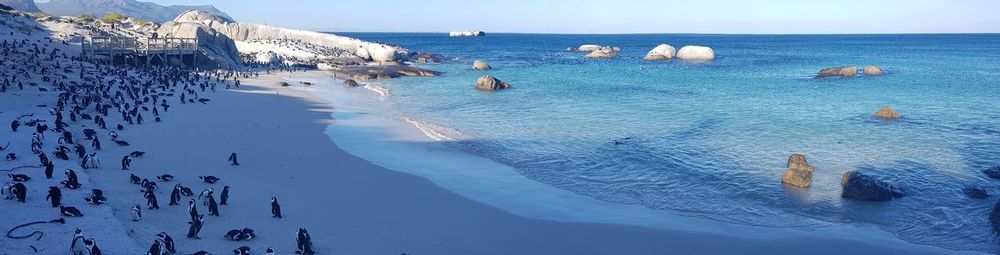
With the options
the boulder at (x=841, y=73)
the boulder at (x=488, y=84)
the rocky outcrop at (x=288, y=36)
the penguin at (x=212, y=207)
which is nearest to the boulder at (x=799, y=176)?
the penguin at (x=212, y=207)

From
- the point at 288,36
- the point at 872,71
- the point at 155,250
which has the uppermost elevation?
the point at 872,71

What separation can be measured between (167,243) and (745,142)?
59.5 feet

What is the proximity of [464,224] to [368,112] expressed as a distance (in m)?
17.9

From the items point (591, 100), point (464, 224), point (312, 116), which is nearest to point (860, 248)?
point (464, 224)

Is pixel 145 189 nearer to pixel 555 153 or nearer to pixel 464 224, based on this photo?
pixel 464 224

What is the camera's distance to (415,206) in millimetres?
13891

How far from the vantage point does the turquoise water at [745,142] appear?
47.4 feet

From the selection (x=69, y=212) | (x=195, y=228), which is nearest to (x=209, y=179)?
(x=69, y=212)

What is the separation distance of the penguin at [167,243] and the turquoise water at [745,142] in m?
8.76

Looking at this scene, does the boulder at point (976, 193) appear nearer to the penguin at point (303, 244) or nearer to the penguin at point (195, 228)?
the penguin at point (303, 244)

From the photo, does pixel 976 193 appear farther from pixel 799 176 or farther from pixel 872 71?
pixel 872 71

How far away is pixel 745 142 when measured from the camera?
22625 mm

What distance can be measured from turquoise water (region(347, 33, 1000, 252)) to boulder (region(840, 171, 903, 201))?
0.80ft

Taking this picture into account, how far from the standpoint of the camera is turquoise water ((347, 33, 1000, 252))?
14445 millimetres
